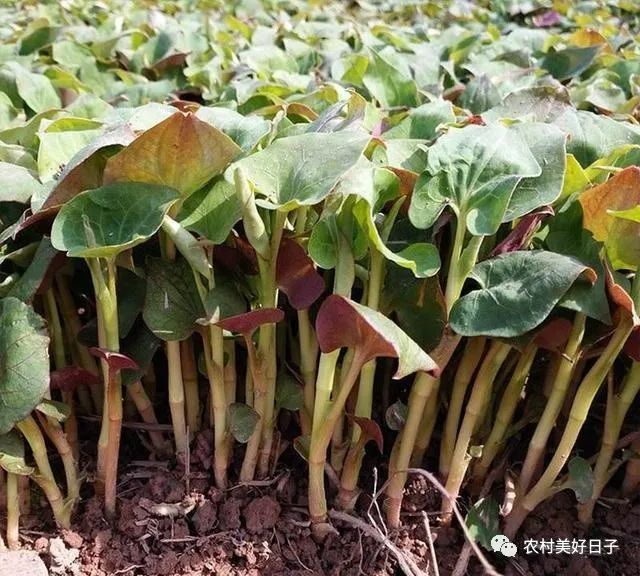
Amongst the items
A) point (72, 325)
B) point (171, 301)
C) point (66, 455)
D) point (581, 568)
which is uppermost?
point (171, 301)

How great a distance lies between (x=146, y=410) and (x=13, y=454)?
21 cm

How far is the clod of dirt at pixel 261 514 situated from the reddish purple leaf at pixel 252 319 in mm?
299

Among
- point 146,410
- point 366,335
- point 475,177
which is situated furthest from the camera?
point 146,410

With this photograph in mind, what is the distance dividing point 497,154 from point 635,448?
460 mm

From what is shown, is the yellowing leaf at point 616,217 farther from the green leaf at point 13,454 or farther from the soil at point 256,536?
the green leaf at point 13,454

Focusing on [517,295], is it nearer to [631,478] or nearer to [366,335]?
[366,335]

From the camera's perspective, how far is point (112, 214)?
2.94 ft

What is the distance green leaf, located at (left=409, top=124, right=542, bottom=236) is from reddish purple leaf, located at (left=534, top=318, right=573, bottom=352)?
139mm

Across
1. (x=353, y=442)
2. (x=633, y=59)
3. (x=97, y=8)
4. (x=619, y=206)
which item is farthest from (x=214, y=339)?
(x=97, y=8)

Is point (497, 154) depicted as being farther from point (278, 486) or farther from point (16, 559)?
point (16, 559)

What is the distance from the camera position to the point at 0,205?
1.04m

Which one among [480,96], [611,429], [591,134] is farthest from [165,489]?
[480,96]

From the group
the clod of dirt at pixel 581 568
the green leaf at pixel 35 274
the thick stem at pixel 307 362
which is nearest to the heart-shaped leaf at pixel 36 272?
the green leaf at pixel 35 274

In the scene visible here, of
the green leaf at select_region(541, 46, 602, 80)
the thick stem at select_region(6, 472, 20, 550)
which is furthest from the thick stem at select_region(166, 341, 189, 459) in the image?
the green leaf at select_region(541, 46, 602, 80)
